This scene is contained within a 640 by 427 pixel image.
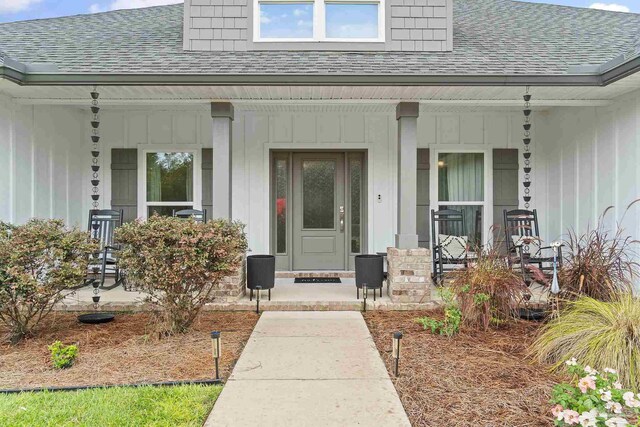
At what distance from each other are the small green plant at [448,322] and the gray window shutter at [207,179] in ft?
13.0

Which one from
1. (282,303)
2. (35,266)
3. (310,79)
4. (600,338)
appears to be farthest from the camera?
(282,303)

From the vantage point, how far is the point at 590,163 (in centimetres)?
582

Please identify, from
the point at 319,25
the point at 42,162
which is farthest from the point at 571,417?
the point at 42,162

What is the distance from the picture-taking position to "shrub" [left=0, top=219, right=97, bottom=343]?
3600 millimetres

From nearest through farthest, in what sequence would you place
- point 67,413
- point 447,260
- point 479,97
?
point 67,413 → point 479,97 → point 447,260

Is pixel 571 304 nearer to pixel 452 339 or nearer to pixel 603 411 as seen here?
pixel 452 339

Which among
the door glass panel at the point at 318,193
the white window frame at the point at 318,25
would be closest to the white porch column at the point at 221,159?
the white window frame at the point at 318,25

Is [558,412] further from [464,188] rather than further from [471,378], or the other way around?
[464,188]

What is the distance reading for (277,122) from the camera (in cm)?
680

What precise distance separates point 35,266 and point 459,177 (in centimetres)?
583

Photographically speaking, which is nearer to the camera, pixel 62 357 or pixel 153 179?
pixel 62 357

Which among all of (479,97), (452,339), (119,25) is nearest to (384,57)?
(479,97)

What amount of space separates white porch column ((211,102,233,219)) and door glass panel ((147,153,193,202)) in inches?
68.7

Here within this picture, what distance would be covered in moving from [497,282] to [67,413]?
11.4ft
